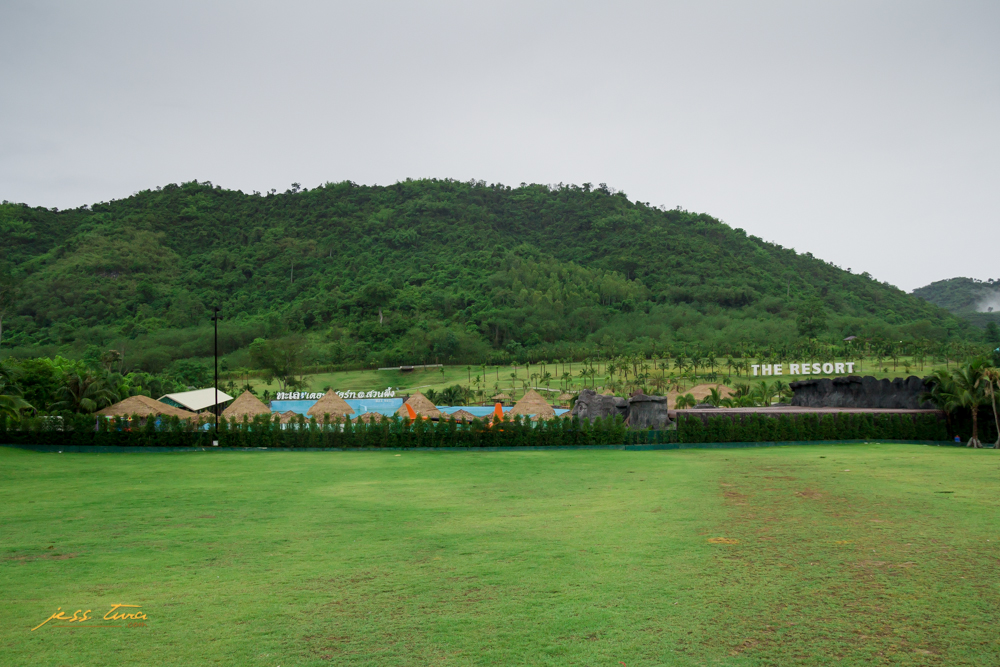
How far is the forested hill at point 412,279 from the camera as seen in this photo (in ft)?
336

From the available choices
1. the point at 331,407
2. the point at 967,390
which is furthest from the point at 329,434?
the point at 967,390

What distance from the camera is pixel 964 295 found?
589ft

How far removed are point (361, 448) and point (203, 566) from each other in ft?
67.3

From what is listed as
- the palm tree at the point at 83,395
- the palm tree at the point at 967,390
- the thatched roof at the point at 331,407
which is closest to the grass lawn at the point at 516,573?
the palm tree at the point at 967,390

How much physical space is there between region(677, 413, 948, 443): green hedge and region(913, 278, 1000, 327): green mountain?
539 ft

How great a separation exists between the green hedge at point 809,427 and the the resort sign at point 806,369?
130ft

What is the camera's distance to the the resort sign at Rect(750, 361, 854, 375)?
6875 cm

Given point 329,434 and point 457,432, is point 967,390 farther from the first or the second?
point 329,434

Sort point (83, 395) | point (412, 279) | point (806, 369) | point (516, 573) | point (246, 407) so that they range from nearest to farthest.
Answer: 1. point (516, 573)
2. point (83, 395)
3. point (246, 407)
4. point (806, 369)
5. point (412, 279)

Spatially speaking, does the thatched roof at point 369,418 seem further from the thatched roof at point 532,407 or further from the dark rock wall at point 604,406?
the dark rock wall at point 604,406

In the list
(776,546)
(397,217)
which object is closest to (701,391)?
(776,546)

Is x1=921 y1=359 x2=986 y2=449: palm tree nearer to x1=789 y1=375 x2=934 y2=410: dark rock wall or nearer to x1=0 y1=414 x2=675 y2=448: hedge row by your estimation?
x1=789 y1=375 x2=934 y2=410: dark rock wall

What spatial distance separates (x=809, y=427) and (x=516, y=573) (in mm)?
25352

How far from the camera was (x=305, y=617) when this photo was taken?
6203 mm
